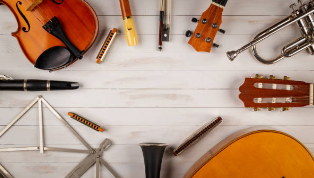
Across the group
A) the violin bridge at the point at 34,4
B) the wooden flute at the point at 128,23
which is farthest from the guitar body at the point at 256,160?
the violin bridge at the point at 34,4

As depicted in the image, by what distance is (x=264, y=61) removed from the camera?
1.60 meters

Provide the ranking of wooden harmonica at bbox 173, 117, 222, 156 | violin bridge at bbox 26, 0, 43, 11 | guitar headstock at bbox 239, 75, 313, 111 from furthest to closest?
wooden harmonica at bbox 173, 117, 222, 156
guitar headstock at bbox 239, 75, 313, 111
violin bridge at bbox 26, 0, 43, 11

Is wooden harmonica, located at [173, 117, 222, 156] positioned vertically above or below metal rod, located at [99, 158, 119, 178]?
above

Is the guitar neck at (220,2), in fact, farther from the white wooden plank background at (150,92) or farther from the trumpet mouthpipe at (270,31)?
the trumpet mouthpipe at (270,31)

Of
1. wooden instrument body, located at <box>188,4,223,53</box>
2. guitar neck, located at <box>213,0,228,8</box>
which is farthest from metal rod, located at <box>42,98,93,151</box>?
guitar neck, located at <box>213,0,228,8</box>

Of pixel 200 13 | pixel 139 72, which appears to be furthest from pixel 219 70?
pixel 139 72

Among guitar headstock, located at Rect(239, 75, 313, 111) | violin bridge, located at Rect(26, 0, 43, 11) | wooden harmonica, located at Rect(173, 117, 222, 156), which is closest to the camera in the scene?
violin bridge, located at Rect(26, 0, 43, 11)

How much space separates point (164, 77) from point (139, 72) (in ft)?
0.62

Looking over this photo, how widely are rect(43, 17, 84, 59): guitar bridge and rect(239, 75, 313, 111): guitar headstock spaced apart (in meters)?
1.16

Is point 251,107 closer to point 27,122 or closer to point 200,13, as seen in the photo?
point 200,13

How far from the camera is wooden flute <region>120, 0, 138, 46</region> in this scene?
150cm

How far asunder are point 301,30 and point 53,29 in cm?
163

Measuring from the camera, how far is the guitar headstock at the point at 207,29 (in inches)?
57.3

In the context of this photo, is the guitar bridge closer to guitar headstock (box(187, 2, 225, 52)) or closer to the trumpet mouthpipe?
guitar headstock (box(187, 2, 225, 52))
